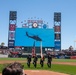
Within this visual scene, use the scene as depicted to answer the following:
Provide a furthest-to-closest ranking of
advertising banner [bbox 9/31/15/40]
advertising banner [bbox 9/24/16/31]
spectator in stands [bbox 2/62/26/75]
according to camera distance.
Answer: advertising banner [bbox 9/24/16/31] < advertising banner [bbox 9/31/15/40] < spectator in stands [bbox 2/62/26/75]

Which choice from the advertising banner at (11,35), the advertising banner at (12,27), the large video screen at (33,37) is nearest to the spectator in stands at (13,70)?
the large video screen at (33,37)

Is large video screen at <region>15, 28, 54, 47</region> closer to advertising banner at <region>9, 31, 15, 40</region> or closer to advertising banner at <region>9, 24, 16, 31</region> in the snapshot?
advertising banner at <region>9, 31, 15, 40</region>

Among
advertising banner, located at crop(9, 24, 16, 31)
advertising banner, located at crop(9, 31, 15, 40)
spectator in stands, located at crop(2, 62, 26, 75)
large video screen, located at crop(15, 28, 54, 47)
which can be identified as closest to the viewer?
spectator in stands, located at crop(2, 62, 26, 75)

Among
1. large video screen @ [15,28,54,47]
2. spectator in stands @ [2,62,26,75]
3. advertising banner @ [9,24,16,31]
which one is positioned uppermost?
advertising banner @ [9,24,16,31]

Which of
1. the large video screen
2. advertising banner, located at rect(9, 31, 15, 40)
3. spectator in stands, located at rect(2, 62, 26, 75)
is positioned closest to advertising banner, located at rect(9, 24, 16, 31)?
advertising banner, located at rect(9, 31, 15, 40)

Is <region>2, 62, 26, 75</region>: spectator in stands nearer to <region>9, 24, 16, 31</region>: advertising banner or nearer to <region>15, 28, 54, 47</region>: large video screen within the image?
<region>15, 28, 54, 47</region>: large video screen

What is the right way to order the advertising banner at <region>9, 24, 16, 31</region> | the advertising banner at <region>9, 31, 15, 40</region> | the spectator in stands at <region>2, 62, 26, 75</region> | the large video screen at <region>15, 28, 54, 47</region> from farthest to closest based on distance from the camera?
1. the advertising banner at <region>9, 24, 16, 31</region>
2. the advertising banner at <region>9, 31, 15, 40</region>
3. the large video screen at <region>15, 28, 54, 47</region>
4. the spectator in stands at <region>2, 62, 26, 75</region>

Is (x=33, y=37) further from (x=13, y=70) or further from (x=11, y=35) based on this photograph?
(x=13, y=70)

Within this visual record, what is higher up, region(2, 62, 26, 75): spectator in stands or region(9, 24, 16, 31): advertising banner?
region(9, 24, 16, 31): advertising banner

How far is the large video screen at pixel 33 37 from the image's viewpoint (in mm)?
88375

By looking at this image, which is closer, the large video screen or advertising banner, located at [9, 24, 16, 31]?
the large video screen

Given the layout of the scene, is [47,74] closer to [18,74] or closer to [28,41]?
[18,74]

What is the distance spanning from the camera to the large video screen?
88.4 m

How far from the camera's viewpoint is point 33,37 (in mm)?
88812
